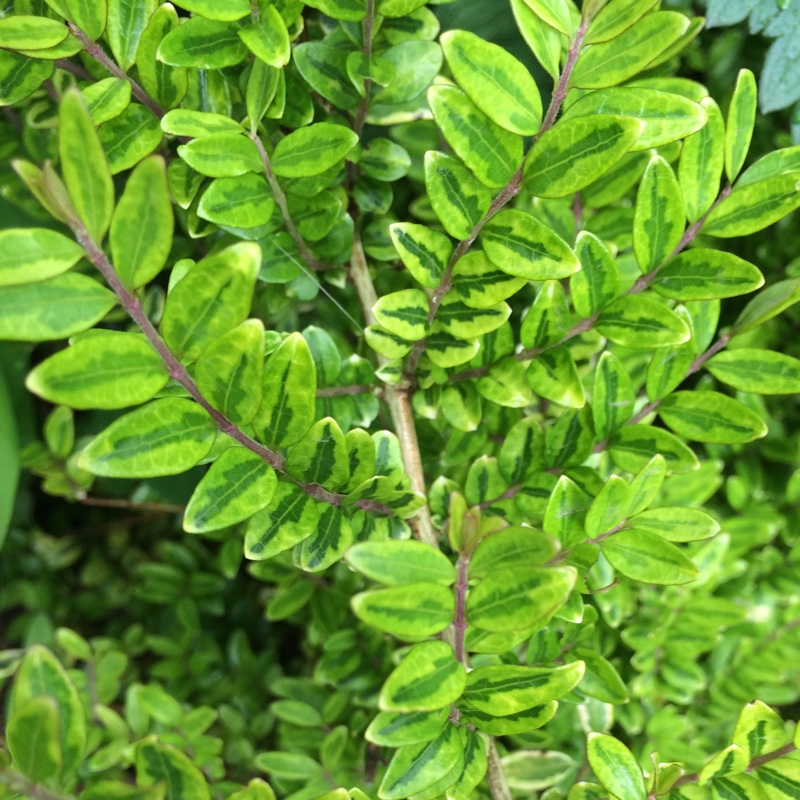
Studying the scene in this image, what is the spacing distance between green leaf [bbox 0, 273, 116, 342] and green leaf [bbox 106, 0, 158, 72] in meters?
0.27

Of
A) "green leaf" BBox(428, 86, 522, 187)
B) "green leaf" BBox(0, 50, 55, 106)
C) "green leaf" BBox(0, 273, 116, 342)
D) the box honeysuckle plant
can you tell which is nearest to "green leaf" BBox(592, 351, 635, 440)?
the box honeysuckle plant

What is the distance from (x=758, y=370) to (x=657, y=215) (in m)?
0.18

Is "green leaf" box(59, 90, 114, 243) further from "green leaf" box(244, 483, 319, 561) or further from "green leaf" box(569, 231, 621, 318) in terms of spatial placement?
"green leaf" box(569, 231, 621, 318)

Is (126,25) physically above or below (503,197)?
above

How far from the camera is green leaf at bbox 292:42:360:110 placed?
61 centimetres

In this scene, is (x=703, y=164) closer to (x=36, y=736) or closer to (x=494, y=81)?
(x=494, y=81)

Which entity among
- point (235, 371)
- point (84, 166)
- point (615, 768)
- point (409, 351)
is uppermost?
point (84, 166)

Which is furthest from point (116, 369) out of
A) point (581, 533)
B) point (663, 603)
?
point (663, 603)

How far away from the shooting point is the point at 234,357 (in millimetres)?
405

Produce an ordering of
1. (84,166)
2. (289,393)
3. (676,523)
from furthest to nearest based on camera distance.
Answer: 1. (676,523)
2. (289,393)
3. (84,166)

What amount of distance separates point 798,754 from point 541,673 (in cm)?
23

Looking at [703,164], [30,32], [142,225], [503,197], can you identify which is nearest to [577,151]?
[503,197]

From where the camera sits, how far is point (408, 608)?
43 centimetres

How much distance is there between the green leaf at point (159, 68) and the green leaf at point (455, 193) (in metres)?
0.22
